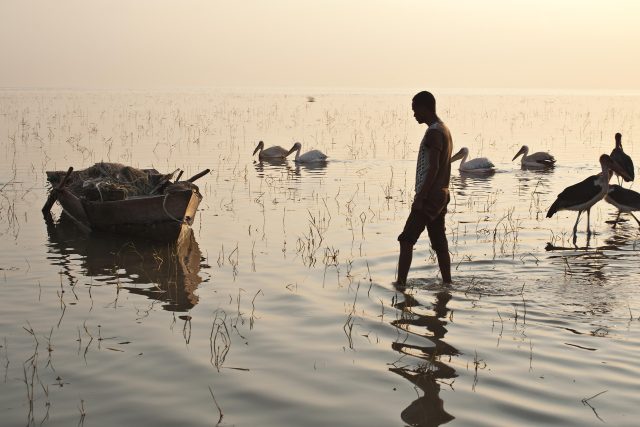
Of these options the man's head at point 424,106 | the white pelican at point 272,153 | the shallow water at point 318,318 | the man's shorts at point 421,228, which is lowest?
the shallow water at point 318,318

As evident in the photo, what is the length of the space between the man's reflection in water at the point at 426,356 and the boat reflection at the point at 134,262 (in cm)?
224

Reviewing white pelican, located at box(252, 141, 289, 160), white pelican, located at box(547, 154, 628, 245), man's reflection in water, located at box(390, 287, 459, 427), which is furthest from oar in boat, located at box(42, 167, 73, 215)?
white pelican, located at box(252, 141, 289, 160)

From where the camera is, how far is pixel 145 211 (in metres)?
11.9

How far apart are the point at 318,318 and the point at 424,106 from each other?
234 centimetres

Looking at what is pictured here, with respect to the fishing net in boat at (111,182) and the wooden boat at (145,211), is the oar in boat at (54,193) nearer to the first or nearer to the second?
the fishing net in boat at (111,182)

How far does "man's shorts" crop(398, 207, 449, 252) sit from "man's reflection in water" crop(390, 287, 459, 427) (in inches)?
21.3

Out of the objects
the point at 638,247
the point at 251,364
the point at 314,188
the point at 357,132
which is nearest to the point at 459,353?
the point at 251,364

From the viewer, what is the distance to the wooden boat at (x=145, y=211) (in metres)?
11.8

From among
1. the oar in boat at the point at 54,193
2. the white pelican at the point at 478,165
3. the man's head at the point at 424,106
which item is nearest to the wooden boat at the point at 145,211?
the oar in boat at the point at 54,193

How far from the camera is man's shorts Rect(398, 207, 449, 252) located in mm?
8641

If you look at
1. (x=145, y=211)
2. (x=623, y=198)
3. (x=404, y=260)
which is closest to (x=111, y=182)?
(x=145, y=211)

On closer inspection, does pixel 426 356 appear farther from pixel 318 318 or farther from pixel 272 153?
pixel 272 153

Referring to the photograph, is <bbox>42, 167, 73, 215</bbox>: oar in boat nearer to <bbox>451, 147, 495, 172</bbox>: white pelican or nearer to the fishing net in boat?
the fishing net in boat

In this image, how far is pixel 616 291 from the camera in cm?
889
